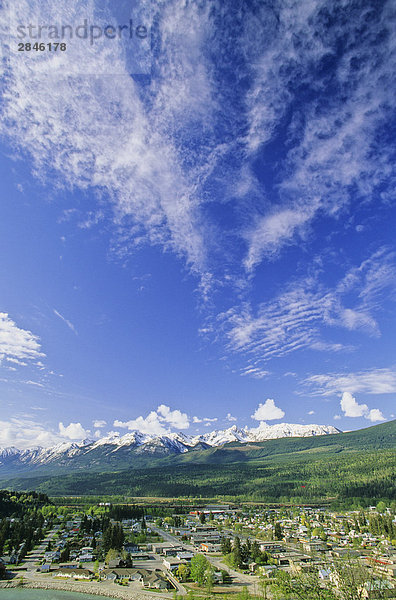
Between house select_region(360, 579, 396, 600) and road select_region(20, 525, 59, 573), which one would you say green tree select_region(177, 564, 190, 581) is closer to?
A: road select_region(20, 525, 59, 573)

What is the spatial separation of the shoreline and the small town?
0.11m

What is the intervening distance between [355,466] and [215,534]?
110922mm

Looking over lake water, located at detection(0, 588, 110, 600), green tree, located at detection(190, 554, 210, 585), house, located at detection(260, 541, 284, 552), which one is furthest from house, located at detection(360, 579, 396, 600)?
lake water, located at detection(0, 588, 110, 600)

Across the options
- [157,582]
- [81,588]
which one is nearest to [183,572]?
[157,582]

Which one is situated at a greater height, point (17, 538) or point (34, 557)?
point (17, 538)

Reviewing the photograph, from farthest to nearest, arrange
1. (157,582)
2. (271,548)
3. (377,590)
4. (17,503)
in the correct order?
1. (17,503)
2. (271,548)
3. (157,582)
4. (377,590)

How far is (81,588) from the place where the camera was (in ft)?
124

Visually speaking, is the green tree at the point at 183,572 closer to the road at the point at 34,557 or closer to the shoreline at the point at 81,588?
the shoreline at the point at 81,588

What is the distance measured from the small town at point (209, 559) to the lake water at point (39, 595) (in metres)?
1.01

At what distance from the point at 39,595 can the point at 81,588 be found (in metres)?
4.33

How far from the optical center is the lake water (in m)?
35.1

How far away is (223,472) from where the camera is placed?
196m

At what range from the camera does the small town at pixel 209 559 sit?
32.9 metres

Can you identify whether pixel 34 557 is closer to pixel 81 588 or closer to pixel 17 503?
pixel 81 588
